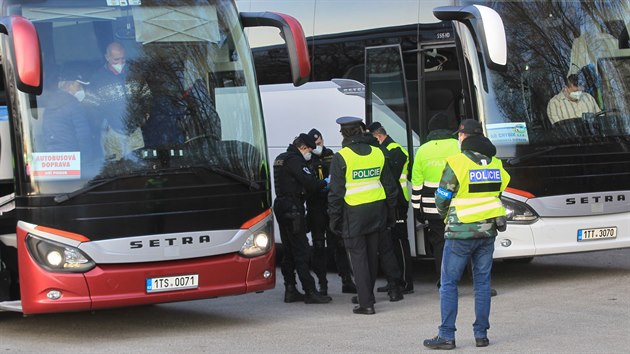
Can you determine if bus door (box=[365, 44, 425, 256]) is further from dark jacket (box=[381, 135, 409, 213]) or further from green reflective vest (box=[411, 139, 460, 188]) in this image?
green reflective vest (box=[411, 139, 460, 188])

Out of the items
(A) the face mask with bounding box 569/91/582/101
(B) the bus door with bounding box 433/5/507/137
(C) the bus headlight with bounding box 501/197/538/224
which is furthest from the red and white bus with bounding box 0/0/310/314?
(A) the face mask with bounding box 569/91/582/101

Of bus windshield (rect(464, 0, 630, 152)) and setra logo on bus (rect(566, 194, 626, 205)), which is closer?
bus windshield (rect(464, 0, 630, 152))

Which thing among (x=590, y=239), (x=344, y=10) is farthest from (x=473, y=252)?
(x=344, y=10)

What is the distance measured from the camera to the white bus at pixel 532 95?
490 inches

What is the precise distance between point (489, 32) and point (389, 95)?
246cm

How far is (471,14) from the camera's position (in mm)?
12000

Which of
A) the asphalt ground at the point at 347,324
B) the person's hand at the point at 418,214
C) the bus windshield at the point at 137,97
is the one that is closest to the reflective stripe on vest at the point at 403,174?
the person's hand at the point at 418,214

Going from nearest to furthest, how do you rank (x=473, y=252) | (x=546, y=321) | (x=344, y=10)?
(x=473, y=252), (x=546, y=321), (x=344, y=10)

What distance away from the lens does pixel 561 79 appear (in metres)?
12.7

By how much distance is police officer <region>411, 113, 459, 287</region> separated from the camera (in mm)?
12250

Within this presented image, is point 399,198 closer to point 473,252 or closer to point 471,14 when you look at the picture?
point 471,14

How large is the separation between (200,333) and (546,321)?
10.0 feet

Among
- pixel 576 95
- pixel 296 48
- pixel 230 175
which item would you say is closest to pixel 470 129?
pixel 296 48

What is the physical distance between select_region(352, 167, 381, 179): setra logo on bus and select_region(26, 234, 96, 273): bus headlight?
2.76 m
